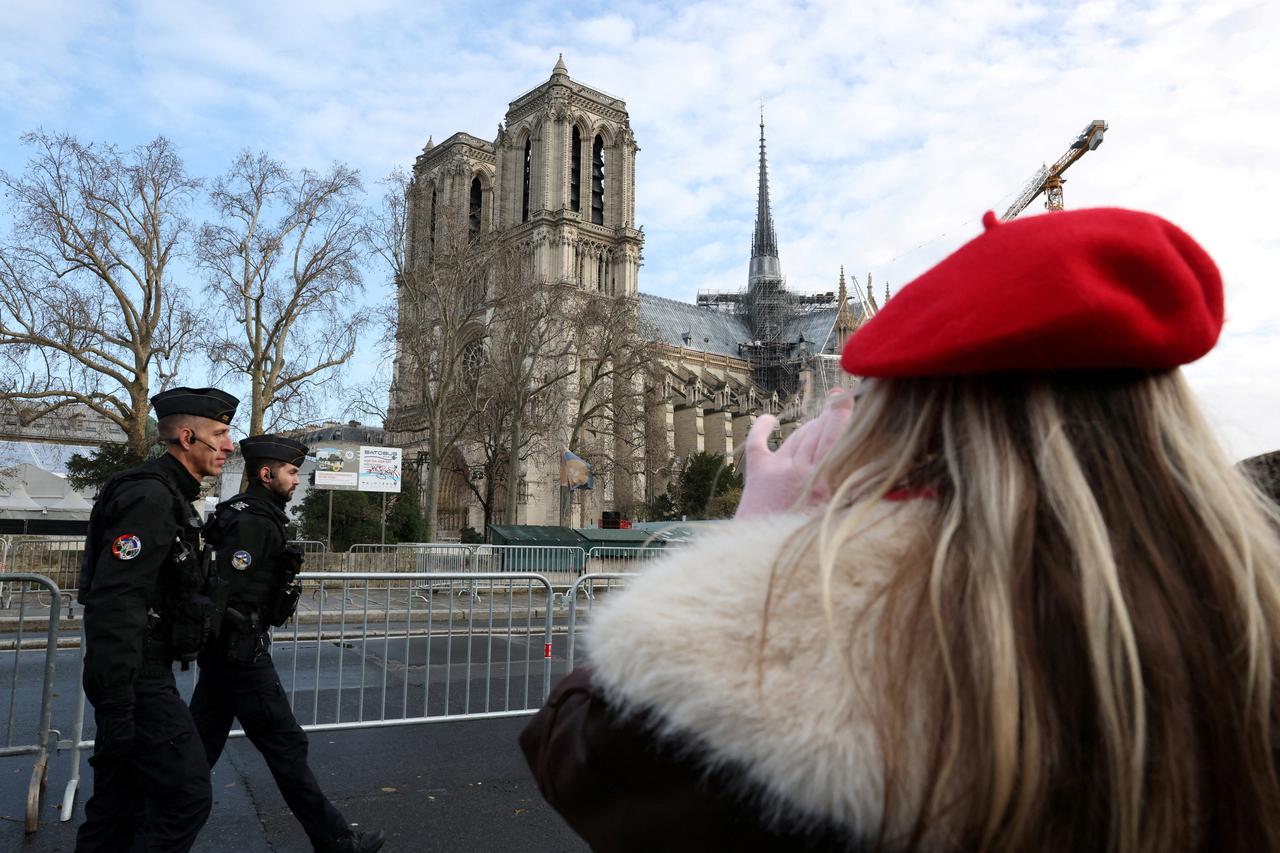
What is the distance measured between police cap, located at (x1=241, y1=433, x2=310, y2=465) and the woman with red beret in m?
4.22

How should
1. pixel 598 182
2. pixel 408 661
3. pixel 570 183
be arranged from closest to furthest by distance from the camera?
pixel 408 661 → pixel 570 183 → pixel 598 182

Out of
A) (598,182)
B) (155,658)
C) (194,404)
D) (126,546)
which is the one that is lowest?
(155,658)

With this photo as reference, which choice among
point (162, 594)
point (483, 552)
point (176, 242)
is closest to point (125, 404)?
point (176, 242)

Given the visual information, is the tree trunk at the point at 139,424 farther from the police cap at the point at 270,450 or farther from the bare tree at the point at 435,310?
the police cap at the point at 270,450

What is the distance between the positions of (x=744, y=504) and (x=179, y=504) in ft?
9.75

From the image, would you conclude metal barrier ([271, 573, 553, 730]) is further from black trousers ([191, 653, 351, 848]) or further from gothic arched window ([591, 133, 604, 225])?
gothic arched window ([591, 133, 604, 225])

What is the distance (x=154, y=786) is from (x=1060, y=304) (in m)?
3.53

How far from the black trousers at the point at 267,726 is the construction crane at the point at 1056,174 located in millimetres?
69418

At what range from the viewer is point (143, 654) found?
3.46 meters

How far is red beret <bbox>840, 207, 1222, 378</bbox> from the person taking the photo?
1.01 meters

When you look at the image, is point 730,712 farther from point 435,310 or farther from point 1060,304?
point 435,310

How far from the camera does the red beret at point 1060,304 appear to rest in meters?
1.01

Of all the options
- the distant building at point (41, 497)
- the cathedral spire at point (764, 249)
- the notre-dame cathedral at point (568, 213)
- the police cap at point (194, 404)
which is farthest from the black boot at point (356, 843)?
the cathedral spire at point (764, 249)

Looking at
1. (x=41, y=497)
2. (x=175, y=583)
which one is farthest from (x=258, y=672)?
(x=41, y=497)
